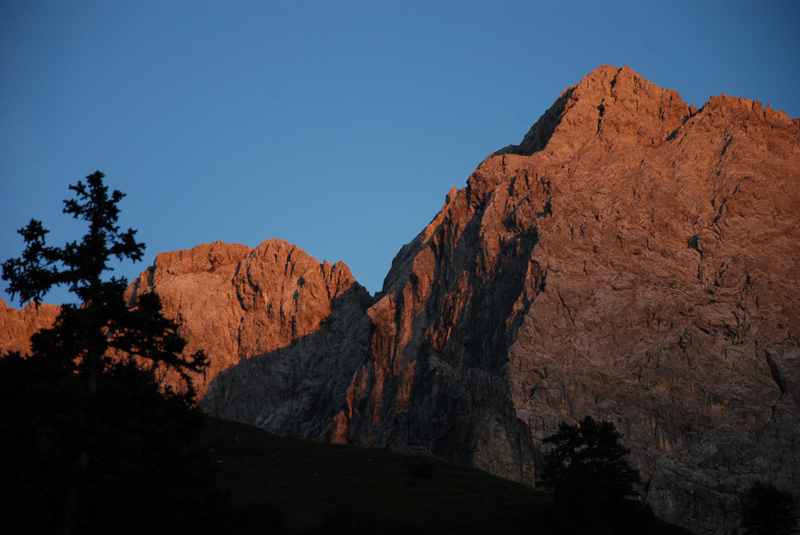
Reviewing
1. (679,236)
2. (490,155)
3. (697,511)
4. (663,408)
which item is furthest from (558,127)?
(697,511)

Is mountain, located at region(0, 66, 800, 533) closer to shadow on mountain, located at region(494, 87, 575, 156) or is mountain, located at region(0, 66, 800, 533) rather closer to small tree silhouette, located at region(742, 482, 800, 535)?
shadow on mountain, located at region(494, 87, 575, 156)

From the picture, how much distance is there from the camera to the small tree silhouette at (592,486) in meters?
63.6

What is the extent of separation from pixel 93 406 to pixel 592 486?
4106cm

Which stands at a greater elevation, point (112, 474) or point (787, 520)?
point (787, 520)

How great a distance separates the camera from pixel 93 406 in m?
31.3

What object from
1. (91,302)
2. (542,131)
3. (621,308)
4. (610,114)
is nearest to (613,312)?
(621,308)

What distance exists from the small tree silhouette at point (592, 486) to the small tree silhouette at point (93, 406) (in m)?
34.5

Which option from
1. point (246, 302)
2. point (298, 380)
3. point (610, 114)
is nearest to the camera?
point (610, 114)

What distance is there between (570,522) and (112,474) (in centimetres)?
3740

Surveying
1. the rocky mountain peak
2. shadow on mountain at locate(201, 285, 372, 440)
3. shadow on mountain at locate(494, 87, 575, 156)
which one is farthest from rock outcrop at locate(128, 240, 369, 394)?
the rocky mountain peak

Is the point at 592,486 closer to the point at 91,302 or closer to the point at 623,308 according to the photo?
the point at 91,302

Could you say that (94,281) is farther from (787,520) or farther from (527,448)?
(527,448)

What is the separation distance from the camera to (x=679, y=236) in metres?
125

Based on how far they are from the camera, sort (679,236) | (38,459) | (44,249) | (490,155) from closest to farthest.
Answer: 1. (38,459)
2. (44,249)
3. (679,236)
4. (490,155)
